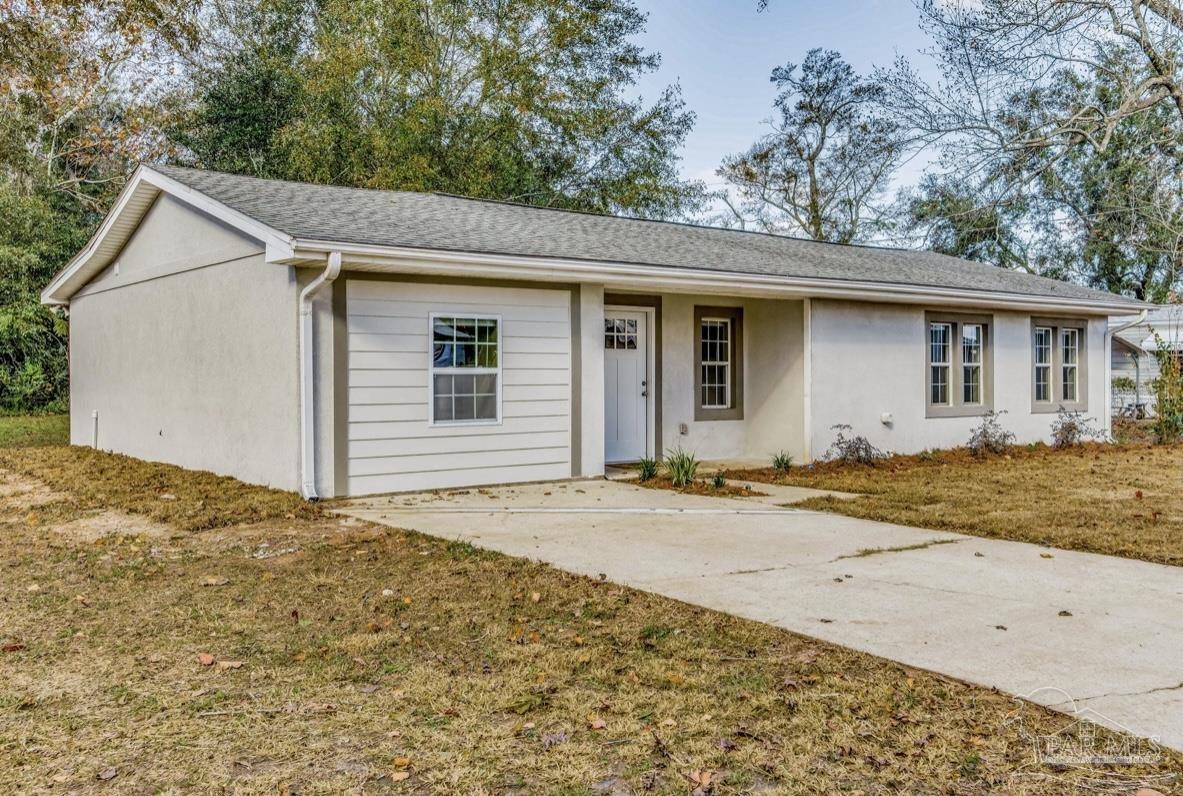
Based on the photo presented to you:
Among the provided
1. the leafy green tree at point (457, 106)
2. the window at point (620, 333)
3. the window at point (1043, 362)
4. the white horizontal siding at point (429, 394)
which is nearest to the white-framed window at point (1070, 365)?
the window at point (1043, 362)

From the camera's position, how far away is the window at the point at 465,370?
9.84 meters

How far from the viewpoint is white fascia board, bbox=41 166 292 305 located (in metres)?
8.64

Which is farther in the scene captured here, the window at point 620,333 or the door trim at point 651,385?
the door trim at point 651,385

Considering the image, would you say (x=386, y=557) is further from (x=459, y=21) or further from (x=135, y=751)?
(x=459, y=21)

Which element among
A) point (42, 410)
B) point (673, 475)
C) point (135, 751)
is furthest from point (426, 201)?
point (42, 410)

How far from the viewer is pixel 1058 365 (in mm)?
15656

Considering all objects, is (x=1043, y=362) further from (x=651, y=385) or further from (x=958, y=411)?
(x=651, y=385)

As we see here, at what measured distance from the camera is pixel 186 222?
1134 centimetres

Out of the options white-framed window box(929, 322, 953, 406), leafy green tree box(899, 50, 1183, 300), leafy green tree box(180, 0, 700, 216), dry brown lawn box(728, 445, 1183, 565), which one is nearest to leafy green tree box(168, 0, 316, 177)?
leafy green tree box(180, 0, 700, 216)

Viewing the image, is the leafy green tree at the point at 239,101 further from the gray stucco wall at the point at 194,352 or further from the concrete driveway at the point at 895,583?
the concrete driveway at the point at 895,583

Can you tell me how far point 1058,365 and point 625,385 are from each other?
27.2 feet

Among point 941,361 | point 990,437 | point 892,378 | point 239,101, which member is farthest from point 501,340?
point 239,101

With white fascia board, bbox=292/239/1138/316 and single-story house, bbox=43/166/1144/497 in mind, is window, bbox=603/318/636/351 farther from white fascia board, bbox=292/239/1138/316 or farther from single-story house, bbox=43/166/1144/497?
white fascia board, bbox=292/239/1138/316

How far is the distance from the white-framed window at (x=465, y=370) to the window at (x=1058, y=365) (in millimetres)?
9808
